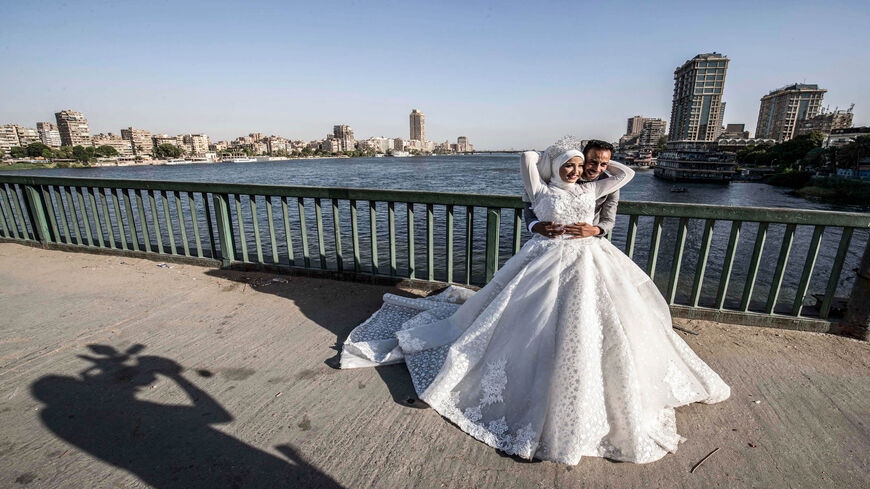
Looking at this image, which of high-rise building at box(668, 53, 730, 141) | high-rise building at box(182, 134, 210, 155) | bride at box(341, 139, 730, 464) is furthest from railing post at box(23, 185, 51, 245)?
high-rise building at box(182, 134, 210, 155)

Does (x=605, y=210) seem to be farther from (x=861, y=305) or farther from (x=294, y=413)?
(x=861, y=305)

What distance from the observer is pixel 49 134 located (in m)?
169

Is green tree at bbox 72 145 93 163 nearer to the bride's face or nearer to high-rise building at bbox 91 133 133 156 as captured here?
high-rise building at bbox 91 133 133 156

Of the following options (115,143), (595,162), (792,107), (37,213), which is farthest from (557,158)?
(115,143)

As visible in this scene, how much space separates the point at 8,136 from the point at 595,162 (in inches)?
9993

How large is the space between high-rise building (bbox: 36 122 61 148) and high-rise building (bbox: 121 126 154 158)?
2318cm

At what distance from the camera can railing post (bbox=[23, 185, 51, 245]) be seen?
18.0 feet

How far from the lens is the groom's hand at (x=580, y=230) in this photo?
235 centimetres

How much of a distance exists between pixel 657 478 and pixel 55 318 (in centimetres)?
463

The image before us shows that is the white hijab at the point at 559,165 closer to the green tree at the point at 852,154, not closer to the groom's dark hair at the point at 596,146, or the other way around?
the groom's dark hair at the point at 596,146

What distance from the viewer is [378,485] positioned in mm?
1790

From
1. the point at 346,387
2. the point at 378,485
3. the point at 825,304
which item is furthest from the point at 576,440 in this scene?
the point at 825,304

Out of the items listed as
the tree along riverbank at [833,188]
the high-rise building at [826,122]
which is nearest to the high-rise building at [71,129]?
the tree along riverbank at [833,188]

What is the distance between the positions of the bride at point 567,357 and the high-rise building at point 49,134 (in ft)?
773
